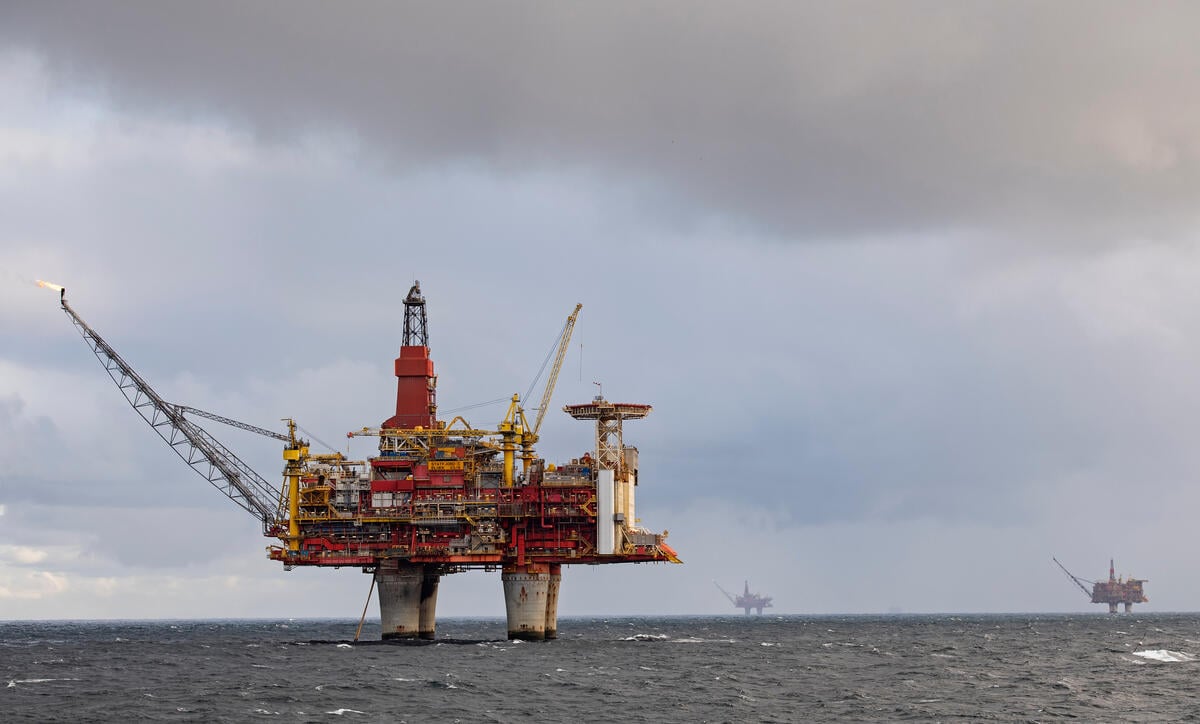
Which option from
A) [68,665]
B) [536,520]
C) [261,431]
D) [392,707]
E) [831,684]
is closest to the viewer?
[392,707]

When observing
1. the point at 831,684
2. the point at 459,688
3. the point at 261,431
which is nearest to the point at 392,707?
the point at 459,688

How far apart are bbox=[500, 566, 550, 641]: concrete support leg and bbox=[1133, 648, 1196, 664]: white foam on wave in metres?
51.5

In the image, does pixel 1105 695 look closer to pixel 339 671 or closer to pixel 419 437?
pixel 339 671

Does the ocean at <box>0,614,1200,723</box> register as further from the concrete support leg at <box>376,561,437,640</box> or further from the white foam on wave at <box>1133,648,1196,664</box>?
the concrete support leg at <box>376,561,437,640</box>

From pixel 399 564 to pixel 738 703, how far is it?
49.6m

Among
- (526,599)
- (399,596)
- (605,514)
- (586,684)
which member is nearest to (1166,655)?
(605,514)

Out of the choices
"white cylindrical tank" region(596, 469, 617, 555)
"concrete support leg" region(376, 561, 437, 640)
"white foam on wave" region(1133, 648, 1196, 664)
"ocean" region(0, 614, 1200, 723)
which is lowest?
"white foam on wave" region(1133, 648, 1196, 664)

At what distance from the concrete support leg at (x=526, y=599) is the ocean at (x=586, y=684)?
1.71 m

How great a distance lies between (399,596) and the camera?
12150 cm

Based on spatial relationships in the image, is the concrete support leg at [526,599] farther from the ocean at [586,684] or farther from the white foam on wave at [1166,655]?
the white foam on wave at [1166,655]

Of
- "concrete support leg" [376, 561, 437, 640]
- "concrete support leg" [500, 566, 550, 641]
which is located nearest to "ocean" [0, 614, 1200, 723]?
"concrete support leg" [500, 566, 550, 641]

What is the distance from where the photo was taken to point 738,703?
256 ft

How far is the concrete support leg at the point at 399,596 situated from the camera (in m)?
121

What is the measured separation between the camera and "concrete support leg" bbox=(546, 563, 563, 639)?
393 ft
